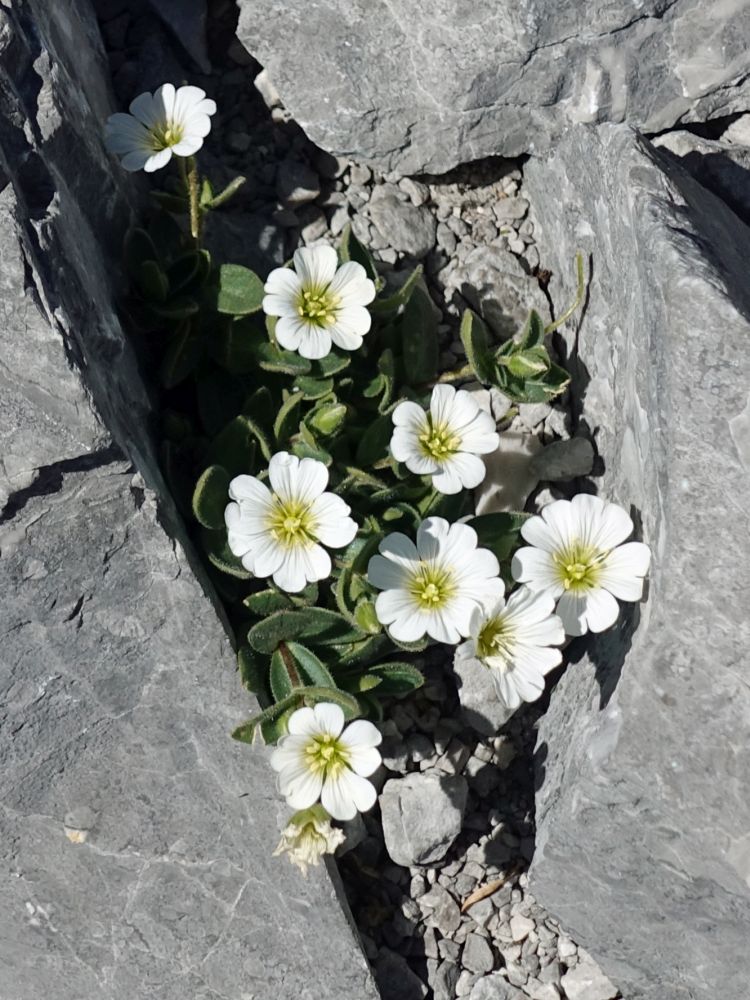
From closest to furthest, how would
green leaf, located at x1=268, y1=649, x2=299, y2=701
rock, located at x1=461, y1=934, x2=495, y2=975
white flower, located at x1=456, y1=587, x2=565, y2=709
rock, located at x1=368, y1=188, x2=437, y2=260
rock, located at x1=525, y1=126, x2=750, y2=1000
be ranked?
rock, located at x1=525, y1=126, x2=750, y2=1000, white flower, located at x1=456, y1=587, x2=565, y2=709, green leaf, located at x1=268, y1=649, x2=299, y2=701, rock, located at x1=461, y1=934, x2=495, y2=975, rock, located at x1=368, y1=188, x2=437, y2=260

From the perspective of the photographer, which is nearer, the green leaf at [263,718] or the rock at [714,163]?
the green leaf at [263,718]


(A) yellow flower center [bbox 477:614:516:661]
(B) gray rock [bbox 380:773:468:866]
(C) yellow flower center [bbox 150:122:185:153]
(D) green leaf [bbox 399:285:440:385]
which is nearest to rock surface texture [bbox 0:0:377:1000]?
(C) yellow flower center [bbox 150:122:185:153]

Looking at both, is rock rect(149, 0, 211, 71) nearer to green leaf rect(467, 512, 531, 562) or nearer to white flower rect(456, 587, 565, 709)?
green leaf rect(467, 512, 531, 562)

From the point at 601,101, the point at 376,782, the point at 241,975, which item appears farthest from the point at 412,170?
the point at 241,975

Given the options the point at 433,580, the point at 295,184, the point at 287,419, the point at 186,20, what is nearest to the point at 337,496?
the point at 433,580

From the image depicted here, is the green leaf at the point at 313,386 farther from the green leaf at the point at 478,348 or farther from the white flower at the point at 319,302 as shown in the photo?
the green leaf at the point at 478,348

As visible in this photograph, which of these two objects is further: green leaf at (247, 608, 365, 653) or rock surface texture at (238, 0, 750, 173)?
rock surface texture at (238, 0, 750, 173)

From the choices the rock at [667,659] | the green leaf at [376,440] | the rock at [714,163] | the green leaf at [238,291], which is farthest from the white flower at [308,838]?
the rock at [714,163]
